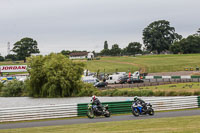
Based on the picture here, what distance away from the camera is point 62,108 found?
69.7 ft

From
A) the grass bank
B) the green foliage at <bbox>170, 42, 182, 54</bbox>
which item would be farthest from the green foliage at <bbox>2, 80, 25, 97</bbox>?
the green foliage at <bbox>170, 42, 182, 54</bbox>

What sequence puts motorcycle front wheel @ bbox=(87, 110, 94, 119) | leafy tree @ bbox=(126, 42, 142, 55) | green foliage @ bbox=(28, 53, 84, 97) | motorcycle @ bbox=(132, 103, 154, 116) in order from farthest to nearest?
leafy tree @ bbox=(126, 42, 142, 55)
green foliage @ bbox=(28, 53, 84, 97)
motorcycle front wheel @ bbox=(87, 110, 94, 119)
motorcycle @ bbox=(132, 103, 154, 116)

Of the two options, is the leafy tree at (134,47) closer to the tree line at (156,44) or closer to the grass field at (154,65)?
the tree line at (156,44)

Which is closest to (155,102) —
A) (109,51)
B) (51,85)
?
(51,85)

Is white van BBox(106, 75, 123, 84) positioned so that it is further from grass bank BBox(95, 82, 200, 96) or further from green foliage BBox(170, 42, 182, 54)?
green foliage BBox(170, 42, 182, 54)

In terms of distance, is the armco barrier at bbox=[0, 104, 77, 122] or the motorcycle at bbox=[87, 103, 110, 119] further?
the armco barrier at bbox=[0, 104, 77, 122]

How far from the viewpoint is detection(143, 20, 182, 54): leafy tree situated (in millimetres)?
151125

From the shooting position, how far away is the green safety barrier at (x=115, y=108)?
71.2ft

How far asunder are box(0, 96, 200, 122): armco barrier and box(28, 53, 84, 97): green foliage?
76.8 feet

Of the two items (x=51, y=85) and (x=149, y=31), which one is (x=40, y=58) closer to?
(x=51, y=85)

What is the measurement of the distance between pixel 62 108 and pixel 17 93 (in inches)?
1269

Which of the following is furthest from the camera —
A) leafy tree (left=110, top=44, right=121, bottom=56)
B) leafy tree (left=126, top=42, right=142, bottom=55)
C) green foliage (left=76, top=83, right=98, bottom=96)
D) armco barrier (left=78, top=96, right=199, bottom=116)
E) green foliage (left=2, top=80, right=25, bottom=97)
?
leafy tree (left=110, top=44, right=121, bottom=56)

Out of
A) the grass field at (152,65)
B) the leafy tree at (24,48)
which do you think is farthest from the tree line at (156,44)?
the grass field at (152,65)

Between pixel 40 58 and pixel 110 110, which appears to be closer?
pixel 110 110
